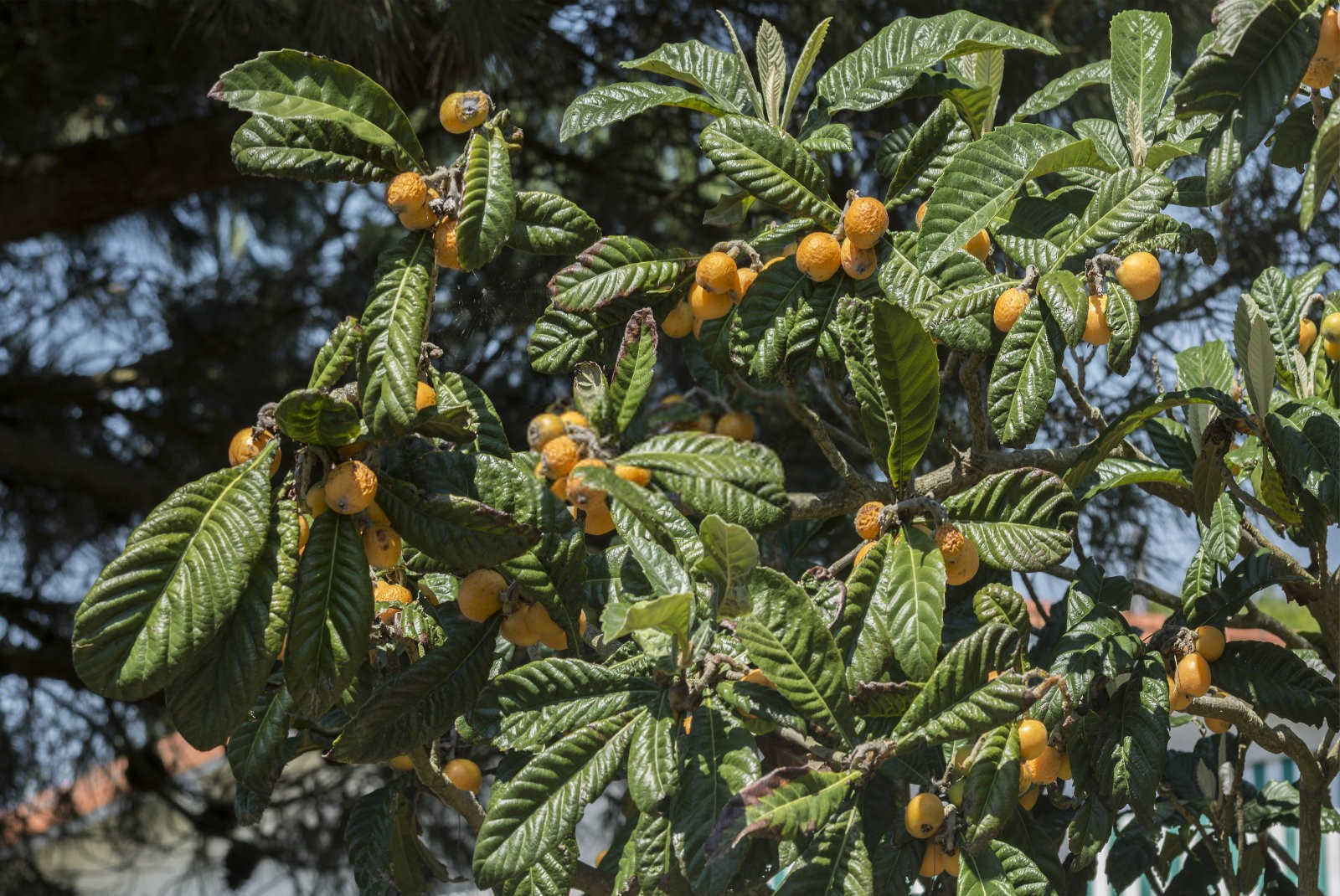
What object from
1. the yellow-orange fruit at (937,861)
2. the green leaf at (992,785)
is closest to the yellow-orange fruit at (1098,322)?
the green leaf at (992,785)

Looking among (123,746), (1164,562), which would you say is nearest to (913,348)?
(1164,562)

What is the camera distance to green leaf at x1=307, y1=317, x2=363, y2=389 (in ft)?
3.16

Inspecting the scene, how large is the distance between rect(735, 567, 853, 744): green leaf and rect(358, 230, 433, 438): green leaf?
281 millimetres

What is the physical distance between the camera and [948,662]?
3.00 ft

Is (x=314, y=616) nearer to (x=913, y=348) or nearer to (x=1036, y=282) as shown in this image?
(x=913, y=348)

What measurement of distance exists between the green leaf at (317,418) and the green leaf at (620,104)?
35 centimetres

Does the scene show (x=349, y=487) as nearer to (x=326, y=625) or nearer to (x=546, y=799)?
(x=326, y=625)

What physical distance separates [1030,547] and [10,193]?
235 centimetres

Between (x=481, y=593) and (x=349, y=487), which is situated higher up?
(x=349, y=487)

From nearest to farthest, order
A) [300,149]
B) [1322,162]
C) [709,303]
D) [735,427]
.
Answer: [1322,162] → [300,149] → [709,303] → [735,427]

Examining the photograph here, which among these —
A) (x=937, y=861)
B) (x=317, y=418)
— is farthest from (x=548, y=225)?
(x=937, y=861)

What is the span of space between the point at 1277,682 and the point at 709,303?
639mm

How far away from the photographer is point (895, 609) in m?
0.94

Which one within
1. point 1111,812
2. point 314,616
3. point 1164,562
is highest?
point 314,616
